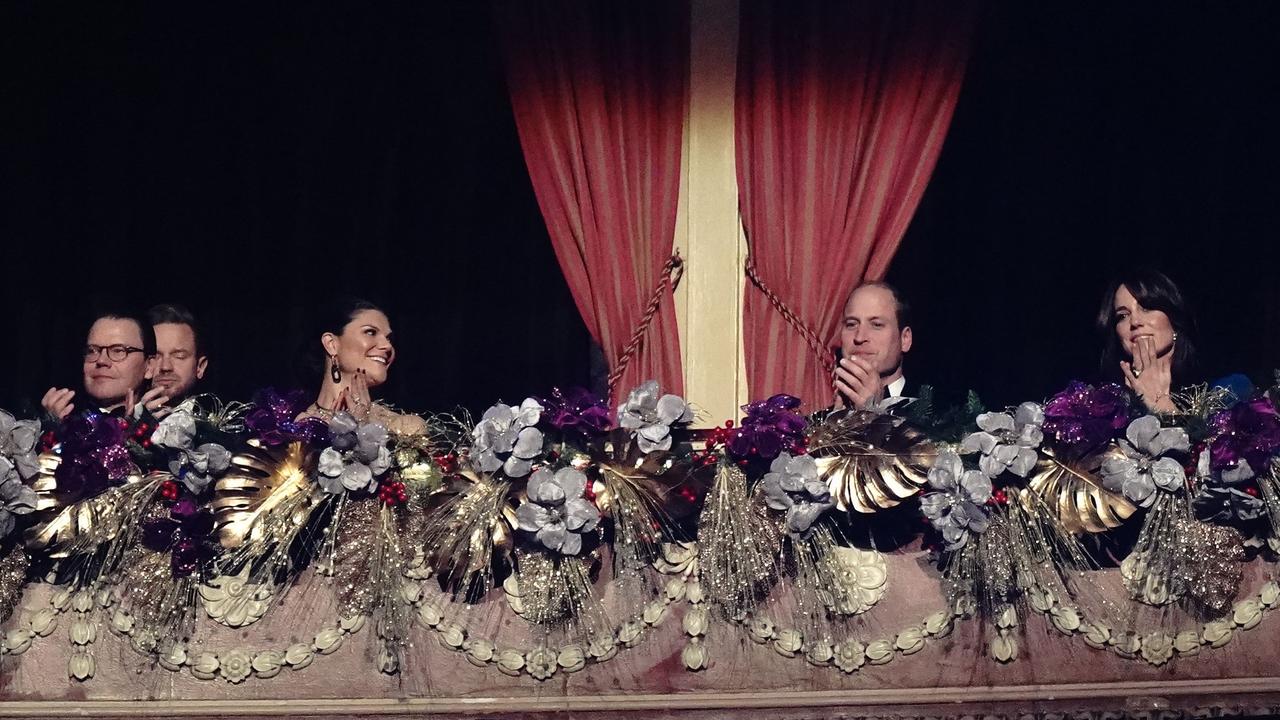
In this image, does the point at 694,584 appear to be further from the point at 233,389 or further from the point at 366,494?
the point at 233,389

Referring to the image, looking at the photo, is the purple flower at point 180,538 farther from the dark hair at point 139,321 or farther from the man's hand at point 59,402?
the dark hair at point 139,321

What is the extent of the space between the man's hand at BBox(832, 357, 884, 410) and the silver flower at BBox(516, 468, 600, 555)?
2.43ft

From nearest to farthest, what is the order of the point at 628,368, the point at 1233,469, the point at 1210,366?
the point at 1233,469 → the point at 628,368 → the point at 1210,366

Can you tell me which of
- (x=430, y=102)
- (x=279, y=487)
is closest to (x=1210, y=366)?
(x=430, y=102)

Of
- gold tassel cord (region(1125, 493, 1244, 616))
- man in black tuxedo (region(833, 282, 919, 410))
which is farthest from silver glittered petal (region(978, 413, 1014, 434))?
man in black tuxedo (region(833, 282, 919, 410))

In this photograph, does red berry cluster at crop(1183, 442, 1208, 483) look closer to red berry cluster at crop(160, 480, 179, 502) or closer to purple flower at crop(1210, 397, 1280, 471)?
purple flower at crop(1210, 397, 1280, 471)

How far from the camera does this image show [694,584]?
11.0 feet

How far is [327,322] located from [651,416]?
3.74ft

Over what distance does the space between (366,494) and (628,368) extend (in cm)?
77

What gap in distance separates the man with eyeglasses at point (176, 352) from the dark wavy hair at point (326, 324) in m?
0.28

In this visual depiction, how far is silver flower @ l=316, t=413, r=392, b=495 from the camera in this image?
3.32 meters

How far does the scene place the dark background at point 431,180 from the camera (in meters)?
5.20

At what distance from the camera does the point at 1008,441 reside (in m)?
3.36

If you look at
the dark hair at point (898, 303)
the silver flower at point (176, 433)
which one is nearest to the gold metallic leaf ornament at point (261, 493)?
the silver flower at point (176, 433)
